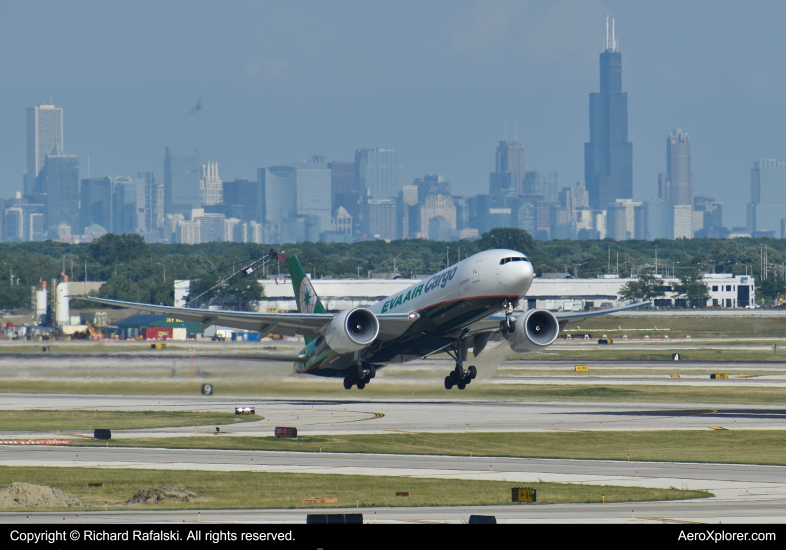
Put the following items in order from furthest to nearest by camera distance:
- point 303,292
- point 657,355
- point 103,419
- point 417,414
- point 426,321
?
point 657,355
point 303,292
point 417,414
point 103,419
point 426,321

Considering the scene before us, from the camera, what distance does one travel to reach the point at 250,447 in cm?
4988

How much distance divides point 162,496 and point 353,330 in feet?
87.3

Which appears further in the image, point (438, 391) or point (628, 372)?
point (628, 372)

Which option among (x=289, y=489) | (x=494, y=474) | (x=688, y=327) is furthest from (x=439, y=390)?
(x=688, y=327)

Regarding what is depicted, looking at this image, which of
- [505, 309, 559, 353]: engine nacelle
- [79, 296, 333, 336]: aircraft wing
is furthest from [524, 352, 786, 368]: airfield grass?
[79, 296, 333, 336]: aircraft wing

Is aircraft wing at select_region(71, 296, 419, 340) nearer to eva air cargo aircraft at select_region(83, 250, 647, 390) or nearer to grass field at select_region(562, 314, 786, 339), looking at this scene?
eva air cargo aircraft at select_region(83, 250, 647, 390)

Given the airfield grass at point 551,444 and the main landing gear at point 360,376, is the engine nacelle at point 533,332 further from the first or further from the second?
the airfield grass at point 551,444

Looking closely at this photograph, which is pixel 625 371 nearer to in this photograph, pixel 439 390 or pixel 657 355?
pixel 657 355

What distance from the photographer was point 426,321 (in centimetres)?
6038

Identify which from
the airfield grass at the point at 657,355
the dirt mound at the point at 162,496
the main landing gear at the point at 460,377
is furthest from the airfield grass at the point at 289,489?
the airfield grass at the point at 657,355
